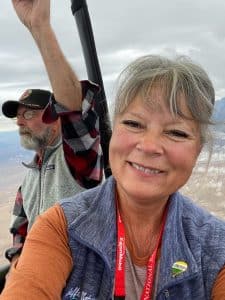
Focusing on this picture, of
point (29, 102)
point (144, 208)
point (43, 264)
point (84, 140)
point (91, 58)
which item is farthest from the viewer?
point (29, 102)

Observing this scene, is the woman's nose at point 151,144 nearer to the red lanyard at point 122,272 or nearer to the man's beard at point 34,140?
the red lanyard at point 122,272

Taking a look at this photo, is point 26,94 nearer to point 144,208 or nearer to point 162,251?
point 144,208

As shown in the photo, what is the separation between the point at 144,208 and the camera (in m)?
1.32

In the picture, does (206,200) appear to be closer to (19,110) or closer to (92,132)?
(92,132)

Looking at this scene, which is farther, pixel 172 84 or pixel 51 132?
pixel 51 132

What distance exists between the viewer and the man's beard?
234 centimetres

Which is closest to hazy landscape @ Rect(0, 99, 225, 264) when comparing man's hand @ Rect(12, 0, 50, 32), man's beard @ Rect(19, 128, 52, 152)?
man's beard @ Rect(19, 128, 52, 152)

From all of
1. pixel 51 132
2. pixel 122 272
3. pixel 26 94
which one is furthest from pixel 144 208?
pixel 26 94

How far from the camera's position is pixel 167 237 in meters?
1.26

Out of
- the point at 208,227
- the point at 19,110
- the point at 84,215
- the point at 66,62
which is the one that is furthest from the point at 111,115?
the point at 19,110

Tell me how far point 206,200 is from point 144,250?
535 millimetres

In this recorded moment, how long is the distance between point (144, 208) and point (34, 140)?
118cm

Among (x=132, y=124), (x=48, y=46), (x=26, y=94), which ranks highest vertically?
(x=48, y=46)

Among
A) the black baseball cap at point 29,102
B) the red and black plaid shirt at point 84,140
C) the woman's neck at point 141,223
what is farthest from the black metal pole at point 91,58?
the woman's neck at point 141,223
